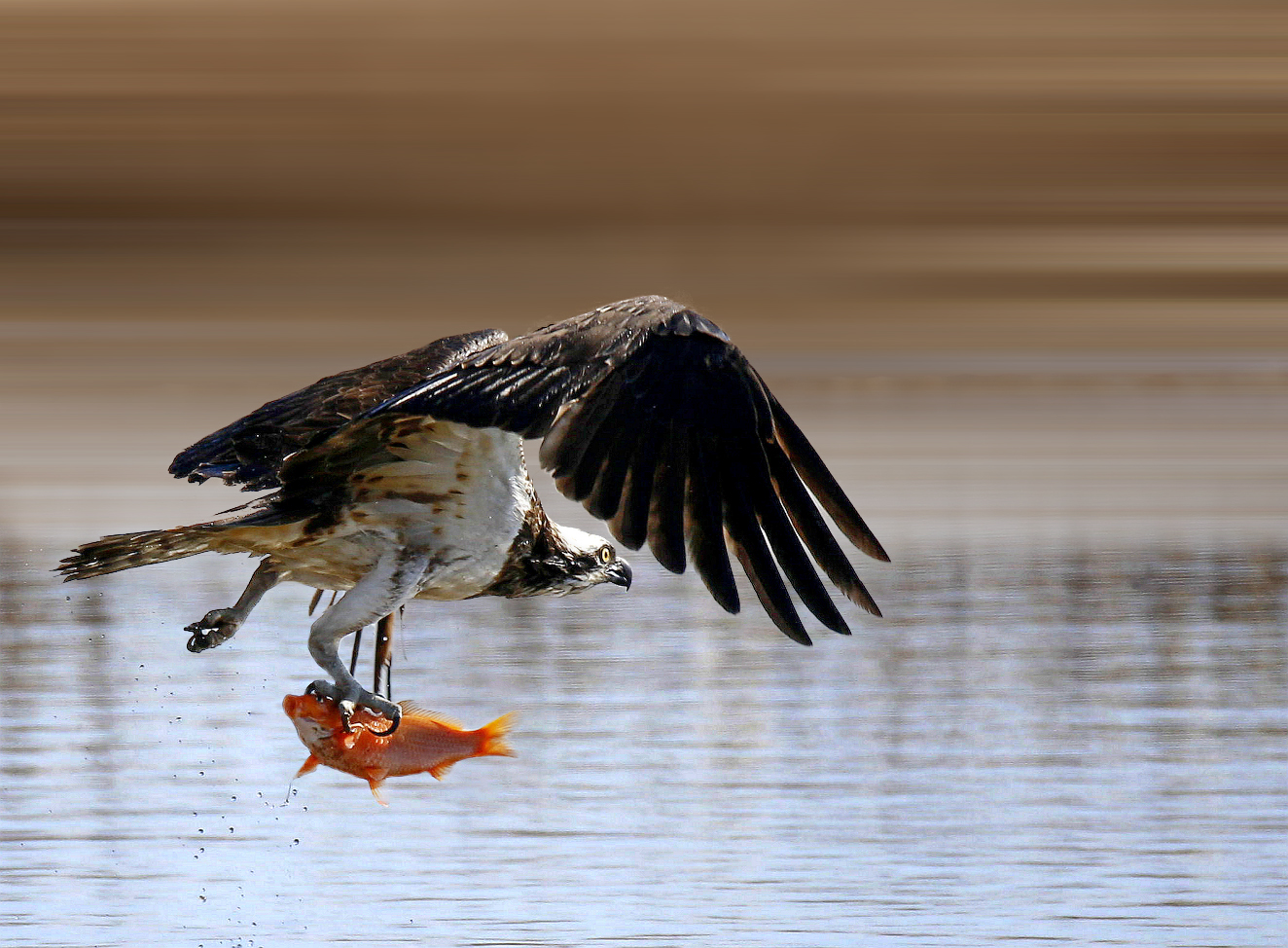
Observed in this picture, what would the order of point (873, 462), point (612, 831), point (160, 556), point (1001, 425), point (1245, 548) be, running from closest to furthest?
point (160, 556) < point (612, 831) < point (1245, 548) < point (873, 462) < point (1001, 425)

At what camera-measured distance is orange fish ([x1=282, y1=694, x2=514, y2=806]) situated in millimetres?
6680

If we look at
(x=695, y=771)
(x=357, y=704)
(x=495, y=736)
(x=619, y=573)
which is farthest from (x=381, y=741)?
(x=695, y=771)

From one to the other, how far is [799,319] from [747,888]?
13305 mm

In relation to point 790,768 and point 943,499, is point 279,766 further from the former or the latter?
point 943,499

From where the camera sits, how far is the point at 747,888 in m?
6.96

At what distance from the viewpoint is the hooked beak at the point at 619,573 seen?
296 inches

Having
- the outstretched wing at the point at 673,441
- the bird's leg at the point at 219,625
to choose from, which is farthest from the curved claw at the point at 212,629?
the outstretched wing at the point at 673,441

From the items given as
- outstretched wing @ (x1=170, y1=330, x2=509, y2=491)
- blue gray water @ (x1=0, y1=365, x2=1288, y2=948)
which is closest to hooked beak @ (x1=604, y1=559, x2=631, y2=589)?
blue gray water @ (x1=0, y1=365, x2=1288, y2=948)

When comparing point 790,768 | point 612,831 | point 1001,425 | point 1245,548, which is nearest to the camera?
point 612,831

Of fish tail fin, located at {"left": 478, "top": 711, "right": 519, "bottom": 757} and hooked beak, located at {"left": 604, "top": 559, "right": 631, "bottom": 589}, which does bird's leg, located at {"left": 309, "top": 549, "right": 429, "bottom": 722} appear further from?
hooked beak, located at {"left": 604, "top": 559, "right": 631, "bottom": 589}

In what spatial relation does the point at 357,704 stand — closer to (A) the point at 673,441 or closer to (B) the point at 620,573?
(B) the point at 620,573

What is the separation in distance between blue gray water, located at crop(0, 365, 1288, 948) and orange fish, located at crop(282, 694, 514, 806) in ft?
1.34

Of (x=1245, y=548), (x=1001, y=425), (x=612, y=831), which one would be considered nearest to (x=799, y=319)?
(x=1001, y=425)

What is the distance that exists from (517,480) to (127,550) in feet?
3.81
